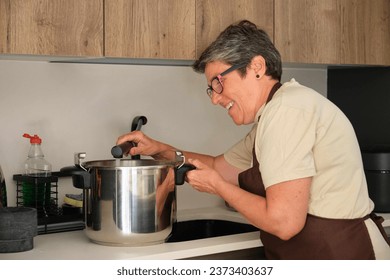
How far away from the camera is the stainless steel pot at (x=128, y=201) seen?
6.92 ft

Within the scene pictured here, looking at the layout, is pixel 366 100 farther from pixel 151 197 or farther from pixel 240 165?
pixel 151 197

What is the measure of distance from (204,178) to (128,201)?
9.0 inches

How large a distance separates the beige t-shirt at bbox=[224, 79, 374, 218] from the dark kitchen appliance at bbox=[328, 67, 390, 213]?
2.50 feet

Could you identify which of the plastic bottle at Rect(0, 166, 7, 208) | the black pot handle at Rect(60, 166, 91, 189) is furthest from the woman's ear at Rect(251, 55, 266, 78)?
the plastic bottle at Rect(0, 166, 7, 208)

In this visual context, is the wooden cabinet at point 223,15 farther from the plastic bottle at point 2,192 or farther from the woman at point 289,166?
the plastic bottle at point 2,192

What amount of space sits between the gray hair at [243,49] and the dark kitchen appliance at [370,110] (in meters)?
0.86

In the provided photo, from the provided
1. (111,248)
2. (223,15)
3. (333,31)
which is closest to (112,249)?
(111,248)

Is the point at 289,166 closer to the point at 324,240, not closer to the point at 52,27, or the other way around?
→ the point at 324,240

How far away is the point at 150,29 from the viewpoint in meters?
2.34

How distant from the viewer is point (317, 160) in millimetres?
2012

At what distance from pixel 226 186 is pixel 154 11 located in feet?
2.11

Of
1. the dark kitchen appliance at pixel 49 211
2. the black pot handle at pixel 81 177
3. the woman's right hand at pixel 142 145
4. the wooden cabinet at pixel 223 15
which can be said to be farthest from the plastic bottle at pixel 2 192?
the wooden cabinet at pixel 223 15

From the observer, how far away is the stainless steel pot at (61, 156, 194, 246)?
2.11 meters
